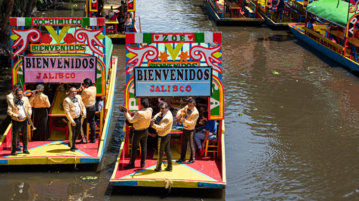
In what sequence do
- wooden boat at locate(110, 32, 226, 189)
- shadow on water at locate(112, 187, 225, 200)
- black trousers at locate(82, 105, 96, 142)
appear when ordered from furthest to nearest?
black trousers at locate(82, 105, 96, 142) < wooden boat at locate(110, 32, 226, 189) < shadow on water at locate(112, 187, 225, 200)

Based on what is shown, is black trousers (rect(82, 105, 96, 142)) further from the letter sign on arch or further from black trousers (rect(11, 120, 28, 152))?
the letter sign on arch

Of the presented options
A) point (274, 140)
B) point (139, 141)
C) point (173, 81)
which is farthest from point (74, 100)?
point (274, 140)

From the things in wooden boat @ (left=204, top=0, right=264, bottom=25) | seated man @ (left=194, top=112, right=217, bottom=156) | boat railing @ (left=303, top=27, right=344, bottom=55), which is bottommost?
seated man @ (left=194, top=112, right=217, bottom=156)

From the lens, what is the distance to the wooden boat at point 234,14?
34.4m

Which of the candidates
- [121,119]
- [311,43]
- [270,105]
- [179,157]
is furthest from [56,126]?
[311,43]

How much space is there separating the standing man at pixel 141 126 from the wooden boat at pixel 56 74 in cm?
104

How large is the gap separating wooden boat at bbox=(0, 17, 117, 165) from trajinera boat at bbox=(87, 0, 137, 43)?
13.2 m

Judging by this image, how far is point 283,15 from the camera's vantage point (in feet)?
119

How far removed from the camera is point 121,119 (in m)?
16.9

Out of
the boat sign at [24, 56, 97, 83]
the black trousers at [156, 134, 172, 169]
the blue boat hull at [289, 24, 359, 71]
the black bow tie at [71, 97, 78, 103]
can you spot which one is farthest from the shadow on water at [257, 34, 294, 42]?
the black trousers at [156, 134, 172, 169]

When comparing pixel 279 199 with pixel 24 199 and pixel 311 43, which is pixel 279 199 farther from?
pixel 311 43

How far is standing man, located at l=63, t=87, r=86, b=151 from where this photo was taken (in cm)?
1238

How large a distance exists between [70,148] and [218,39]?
4.74 metres

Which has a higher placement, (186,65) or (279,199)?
(186,65)
